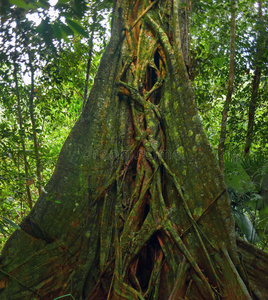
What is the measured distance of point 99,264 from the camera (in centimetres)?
239

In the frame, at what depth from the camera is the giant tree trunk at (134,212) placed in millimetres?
2111

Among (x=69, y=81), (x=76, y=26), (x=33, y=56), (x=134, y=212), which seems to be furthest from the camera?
(x=69, y=81)

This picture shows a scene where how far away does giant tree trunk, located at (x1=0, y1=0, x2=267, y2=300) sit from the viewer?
2.11m

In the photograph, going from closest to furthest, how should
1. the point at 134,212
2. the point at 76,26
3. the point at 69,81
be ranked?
the point at 76,26 < the point at 134,212 < the point at 69,81

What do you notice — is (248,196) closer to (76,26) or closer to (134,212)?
(134,212)

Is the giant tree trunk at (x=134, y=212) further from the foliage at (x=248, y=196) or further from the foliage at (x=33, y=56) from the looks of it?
the foliage at (x=248, y=196)

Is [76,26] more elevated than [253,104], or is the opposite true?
[253,104]

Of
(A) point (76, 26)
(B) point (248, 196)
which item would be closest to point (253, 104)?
(B) point (248, 196)

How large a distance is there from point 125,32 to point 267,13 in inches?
118

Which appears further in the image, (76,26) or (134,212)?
(134,212)

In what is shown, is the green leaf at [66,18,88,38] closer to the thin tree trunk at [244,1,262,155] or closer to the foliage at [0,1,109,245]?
the foliage at [0,1,109,245]

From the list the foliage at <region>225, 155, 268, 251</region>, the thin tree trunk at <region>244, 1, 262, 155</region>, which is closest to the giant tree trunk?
the foliage at <region>225, 155, 268, 251</region>

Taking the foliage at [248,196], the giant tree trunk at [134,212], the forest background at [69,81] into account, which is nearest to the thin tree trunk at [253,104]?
the forest background at [69,81]

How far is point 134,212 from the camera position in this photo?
240 cm
